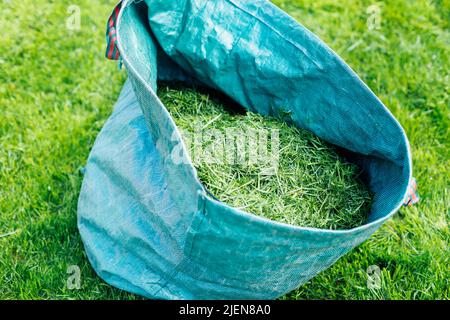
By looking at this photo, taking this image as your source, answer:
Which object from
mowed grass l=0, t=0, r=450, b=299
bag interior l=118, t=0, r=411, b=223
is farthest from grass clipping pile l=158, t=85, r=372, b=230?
mowed grass l=0, t=0, r=450, b=299

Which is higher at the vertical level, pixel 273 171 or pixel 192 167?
pixel 192 167

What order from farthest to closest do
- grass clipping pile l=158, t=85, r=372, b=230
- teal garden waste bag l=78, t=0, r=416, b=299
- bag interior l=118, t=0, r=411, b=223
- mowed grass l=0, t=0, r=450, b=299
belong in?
mowed grass l=0, t=0, r=450, b=299 < bag interior l=118, t=0, r=411, b=223 < grass clipping pile l=158, t=85, r=372, b=230 < teal garden waste bag l=78, t=0, r=416, b=299

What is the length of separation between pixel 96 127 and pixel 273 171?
4.03ft

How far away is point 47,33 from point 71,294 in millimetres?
1869

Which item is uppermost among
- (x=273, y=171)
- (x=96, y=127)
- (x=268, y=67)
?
(x=268, y=67)

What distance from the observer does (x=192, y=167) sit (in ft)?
5.16

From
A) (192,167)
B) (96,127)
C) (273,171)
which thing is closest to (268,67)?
(273,171)

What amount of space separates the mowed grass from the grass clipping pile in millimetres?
371

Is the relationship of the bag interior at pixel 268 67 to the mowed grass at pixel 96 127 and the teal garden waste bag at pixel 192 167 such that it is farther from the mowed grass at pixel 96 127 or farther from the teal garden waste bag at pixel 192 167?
the mowed grass at pixel 96 127

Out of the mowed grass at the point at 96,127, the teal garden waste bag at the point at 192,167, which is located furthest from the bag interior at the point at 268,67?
the mowed grass at the point at 96,127

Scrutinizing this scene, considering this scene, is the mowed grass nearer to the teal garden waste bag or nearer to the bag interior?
the teal garden waste bag

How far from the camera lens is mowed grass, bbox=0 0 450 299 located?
222cm

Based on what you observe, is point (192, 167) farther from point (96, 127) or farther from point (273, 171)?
point (96, 127)
